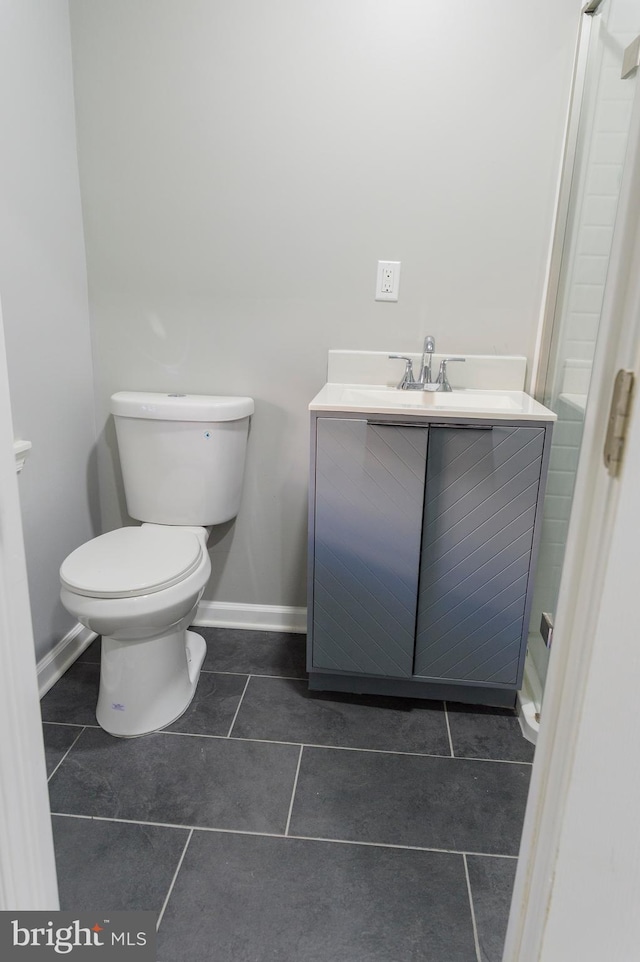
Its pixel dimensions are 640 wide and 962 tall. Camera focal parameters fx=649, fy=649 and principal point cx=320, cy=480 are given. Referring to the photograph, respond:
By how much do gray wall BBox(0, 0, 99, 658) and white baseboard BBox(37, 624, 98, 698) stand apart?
1.3 inches

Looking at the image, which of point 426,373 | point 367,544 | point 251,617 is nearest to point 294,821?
point 367,544

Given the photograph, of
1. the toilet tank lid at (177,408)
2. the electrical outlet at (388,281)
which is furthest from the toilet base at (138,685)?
the electrical outlet at (388,281)

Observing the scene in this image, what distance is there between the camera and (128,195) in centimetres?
201

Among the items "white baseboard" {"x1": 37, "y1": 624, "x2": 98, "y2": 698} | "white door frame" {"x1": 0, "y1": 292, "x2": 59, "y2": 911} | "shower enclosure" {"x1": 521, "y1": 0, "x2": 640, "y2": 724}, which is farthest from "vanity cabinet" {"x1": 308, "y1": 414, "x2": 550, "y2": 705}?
"white door frame" {"x1": 0, "y1": 292, "x2": 59, "y2": 911}

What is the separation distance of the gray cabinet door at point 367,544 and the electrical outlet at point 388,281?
1.78ft

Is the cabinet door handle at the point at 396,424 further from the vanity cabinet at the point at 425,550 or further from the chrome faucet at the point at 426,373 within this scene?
the chrome faucet at the point at 426,373

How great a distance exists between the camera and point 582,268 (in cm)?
175

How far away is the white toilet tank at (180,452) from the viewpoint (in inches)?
76.6

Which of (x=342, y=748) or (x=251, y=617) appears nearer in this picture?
(x=342, y=748)

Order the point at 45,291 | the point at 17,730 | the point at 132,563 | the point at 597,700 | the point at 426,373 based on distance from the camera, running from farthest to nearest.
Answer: the point at 426,373, the point at 45,291, the point at 132,563, the point at 17,730, the point at 597,700

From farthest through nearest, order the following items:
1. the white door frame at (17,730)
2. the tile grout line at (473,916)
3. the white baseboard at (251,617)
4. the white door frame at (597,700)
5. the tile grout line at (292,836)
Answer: the white baseboard at (251,617) → the tile grout line at (292,836) → the tile grout line at (473,916) → the white door frame at (17,730) → the white door frame at (597,700)

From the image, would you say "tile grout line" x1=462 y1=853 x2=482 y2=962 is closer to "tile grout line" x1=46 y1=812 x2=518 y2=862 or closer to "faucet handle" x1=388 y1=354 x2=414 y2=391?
"tile grout line" x1=46 y1=812 x2=518 y2=862

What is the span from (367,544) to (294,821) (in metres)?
0.69

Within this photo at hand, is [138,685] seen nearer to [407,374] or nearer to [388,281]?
[407,374]
